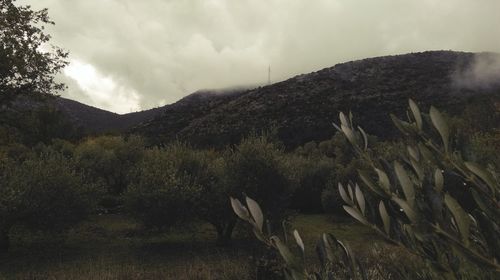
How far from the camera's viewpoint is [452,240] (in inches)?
62.6

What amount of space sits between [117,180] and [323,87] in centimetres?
7637

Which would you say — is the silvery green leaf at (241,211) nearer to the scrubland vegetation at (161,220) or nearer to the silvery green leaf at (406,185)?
the silvery green leaf at (406,185)

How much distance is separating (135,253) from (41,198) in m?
4.91

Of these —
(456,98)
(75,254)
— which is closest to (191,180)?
(75,254)

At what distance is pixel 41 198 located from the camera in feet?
64.9

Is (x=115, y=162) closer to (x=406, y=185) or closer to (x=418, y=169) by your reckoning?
(x=418, y=169)

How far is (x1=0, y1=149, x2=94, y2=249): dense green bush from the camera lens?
62.6ft

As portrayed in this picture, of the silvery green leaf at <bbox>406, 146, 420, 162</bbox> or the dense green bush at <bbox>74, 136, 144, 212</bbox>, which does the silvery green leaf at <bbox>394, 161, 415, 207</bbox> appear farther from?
the dense green bush at <bbox>74, 136, 144, 212</bbox>

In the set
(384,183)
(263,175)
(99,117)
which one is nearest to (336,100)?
(263,175)

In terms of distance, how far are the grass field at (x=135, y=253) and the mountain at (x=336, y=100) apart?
1874 inches

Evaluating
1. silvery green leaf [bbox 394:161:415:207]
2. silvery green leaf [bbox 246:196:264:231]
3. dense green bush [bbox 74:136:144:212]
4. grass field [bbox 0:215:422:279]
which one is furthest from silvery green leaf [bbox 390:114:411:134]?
dense green bush [bbox 74:136:144:212]

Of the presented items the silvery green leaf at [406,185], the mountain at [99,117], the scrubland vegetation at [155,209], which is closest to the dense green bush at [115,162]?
the scrubland vegetation at [155,209]

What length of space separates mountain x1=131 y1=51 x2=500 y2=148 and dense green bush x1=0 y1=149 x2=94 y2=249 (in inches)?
1976

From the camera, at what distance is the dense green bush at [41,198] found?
19.1m
